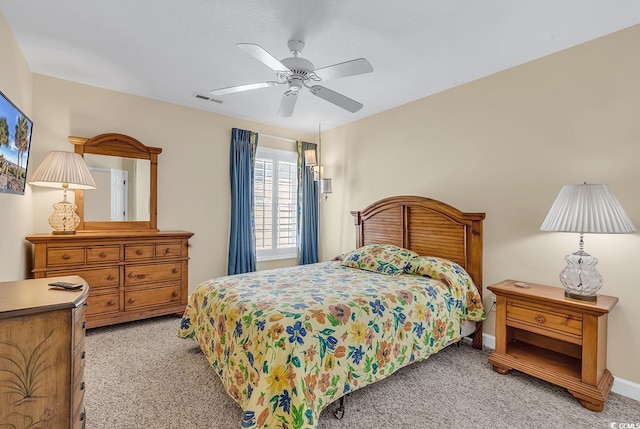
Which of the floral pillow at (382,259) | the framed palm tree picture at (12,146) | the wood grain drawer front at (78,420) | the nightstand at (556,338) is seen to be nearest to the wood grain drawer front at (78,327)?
the wood grain drawer front at (78,420)

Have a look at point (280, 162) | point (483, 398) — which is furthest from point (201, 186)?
point (483, 398)

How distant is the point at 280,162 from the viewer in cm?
509

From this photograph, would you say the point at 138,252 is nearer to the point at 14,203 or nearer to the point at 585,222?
the point at 14,203

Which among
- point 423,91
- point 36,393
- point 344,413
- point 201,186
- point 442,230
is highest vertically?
point 423,91

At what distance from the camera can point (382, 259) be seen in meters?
3.31

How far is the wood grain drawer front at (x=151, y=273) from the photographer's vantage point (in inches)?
134

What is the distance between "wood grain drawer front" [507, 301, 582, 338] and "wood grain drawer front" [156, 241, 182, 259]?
3.51m

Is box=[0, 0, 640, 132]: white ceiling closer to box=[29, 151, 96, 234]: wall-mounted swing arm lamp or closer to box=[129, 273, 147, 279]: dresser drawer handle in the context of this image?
box=[29, 151, 96, 234]: wall-mounted swing arm lamp

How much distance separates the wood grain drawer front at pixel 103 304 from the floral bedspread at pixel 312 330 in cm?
103

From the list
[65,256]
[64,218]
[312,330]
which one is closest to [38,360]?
[312,330]

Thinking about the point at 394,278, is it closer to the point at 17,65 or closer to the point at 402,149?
the point at 402,149

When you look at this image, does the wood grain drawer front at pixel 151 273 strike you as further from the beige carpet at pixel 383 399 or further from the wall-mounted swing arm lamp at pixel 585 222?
the wall-mounted swing arm lamp at pixel 585 222

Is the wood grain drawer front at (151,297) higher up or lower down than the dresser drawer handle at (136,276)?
lower down

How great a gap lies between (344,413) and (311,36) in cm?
281
